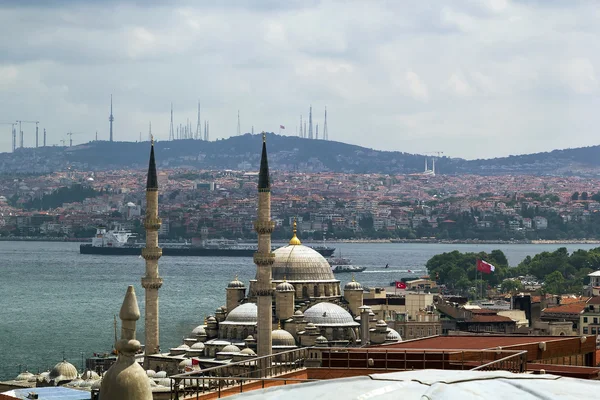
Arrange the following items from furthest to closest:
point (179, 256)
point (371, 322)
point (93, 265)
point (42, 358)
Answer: point (179, 256), point (93, 265), point (42, 358), point (371, 322)

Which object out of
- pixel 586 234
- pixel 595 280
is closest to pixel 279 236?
pixel 586 234

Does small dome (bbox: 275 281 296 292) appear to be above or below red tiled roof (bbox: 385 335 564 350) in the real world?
below

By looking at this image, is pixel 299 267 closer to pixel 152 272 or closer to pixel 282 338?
pixel 282 338

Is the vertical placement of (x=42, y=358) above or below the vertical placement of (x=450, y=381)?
below

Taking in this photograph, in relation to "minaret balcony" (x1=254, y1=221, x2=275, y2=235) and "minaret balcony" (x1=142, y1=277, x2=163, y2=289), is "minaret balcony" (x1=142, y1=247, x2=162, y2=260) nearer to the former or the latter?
"minaret balcony" (x1=142, y1=277, x2=163, y2=289)

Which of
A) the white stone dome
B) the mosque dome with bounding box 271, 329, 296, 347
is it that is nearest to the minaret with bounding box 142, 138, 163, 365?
the mosque dome with bounding box 271, 329, 296, 347

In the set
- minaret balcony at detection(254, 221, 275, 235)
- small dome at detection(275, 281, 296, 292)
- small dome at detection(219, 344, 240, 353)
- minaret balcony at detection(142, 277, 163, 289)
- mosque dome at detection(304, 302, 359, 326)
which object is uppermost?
minaret balcony at detection(254, 221, 275, 235)

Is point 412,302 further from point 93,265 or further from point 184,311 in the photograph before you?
point 93,265
